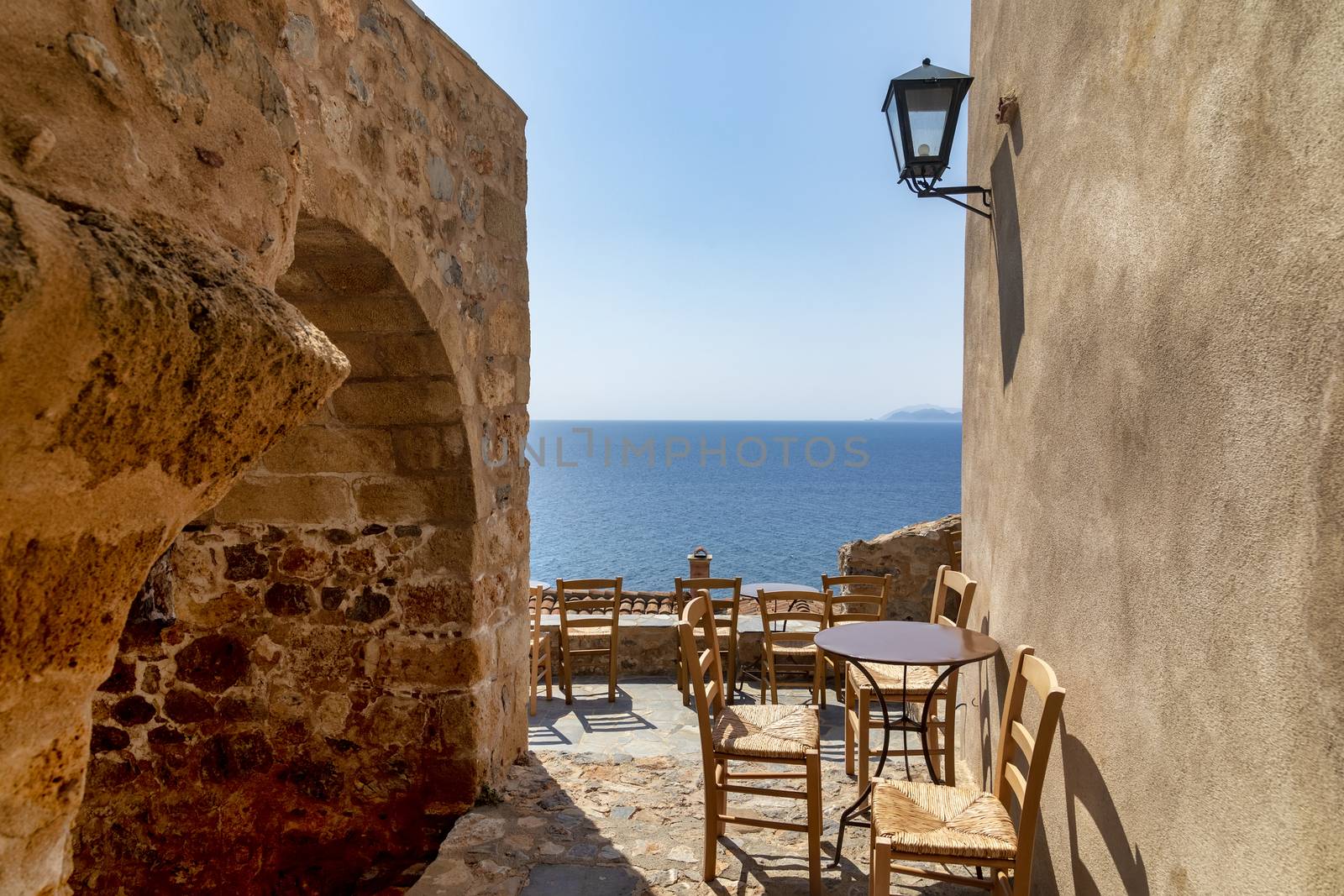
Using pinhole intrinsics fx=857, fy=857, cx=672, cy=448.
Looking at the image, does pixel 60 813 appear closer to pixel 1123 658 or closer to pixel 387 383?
pixel 1123 658

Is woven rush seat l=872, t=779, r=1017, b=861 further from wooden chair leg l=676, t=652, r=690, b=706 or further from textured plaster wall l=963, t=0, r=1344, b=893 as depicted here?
wooden chair leg l=676, t=652, r=690, b=706

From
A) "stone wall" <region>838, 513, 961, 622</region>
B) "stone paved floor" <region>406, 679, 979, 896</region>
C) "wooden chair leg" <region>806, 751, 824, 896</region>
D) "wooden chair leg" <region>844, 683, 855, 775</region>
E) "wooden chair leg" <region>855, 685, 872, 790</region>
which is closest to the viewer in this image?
"wooden chair leg" <region>806, 751, 824, 896</region>

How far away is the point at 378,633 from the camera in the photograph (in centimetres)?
318

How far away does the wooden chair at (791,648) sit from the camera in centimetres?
466

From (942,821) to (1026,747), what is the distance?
30 centimetres

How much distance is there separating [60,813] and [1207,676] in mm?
1661

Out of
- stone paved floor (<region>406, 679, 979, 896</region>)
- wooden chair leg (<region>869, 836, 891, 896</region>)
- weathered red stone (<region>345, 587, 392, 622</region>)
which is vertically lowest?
stone paved floor (<region>406, 679, 979, 896</region>)

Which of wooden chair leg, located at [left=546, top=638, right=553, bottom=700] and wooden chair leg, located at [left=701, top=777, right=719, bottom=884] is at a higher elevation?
wooden chair leg, located at [left=701, top=777, right=719, bottom=884]

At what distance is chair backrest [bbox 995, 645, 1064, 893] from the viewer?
1979 millimetres

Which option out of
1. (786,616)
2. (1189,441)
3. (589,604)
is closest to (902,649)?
(1189,441)

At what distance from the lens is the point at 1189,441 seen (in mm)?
1587

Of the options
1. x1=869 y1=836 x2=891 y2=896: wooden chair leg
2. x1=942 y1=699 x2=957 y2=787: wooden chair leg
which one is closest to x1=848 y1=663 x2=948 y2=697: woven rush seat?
x1=942 y1=699 x2=957 y2=787: wooden chair leg

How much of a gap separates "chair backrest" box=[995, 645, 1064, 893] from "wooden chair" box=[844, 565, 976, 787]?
599 mm

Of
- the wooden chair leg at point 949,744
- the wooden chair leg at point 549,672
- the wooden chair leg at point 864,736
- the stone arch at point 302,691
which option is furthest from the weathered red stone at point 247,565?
the wooden chair leg at point 949,744
